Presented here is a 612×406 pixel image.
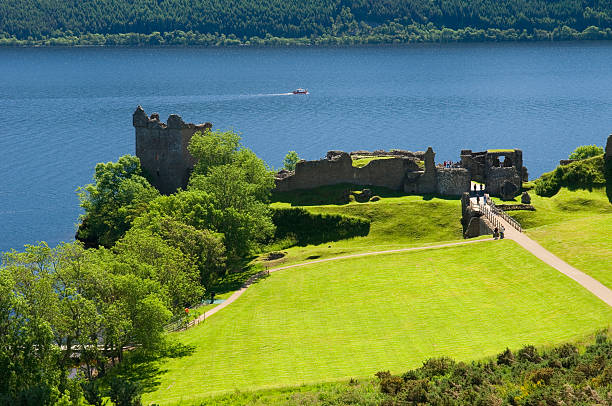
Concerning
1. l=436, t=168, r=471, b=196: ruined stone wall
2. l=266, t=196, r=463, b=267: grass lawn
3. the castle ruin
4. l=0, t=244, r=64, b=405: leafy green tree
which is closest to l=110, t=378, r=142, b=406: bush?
l=0, t=244, r=64, b=405: leafy green tree

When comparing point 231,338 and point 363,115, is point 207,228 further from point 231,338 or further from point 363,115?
point 363,115

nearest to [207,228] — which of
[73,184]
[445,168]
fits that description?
[445,168]

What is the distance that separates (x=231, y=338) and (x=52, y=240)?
51.9 meters

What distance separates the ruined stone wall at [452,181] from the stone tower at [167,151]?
95.2 ft

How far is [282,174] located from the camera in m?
104

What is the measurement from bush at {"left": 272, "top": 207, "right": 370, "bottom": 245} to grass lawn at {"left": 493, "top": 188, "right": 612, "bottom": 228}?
1526 centimetres

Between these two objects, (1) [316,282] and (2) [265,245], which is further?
(2) [265,245]

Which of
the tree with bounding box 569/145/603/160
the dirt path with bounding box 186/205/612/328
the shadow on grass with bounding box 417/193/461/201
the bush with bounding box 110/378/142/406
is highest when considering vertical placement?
the tree with bounding box 569/145/603/160

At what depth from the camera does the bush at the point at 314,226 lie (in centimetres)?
9181

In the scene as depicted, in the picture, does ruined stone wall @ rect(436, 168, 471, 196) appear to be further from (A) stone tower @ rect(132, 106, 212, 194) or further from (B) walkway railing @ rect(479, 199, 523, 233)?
(A) stone tower @ rect(132, 106, 212, 194)

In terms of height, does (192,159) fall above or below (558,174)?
above

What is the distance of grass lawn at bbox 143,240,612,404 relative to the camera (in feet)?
184

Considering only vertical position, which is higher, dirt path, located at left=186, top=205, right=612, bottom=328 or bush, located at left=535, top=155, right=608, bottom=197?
bush, located at left=535, top=155, right=608, bottom=197

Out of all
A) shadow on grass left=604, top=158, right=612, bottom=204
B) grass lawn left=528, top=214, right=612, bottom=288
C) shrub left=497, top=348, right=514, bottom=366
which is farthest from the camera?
shadow on grass left=604, top=158, right=612, bottom=204
